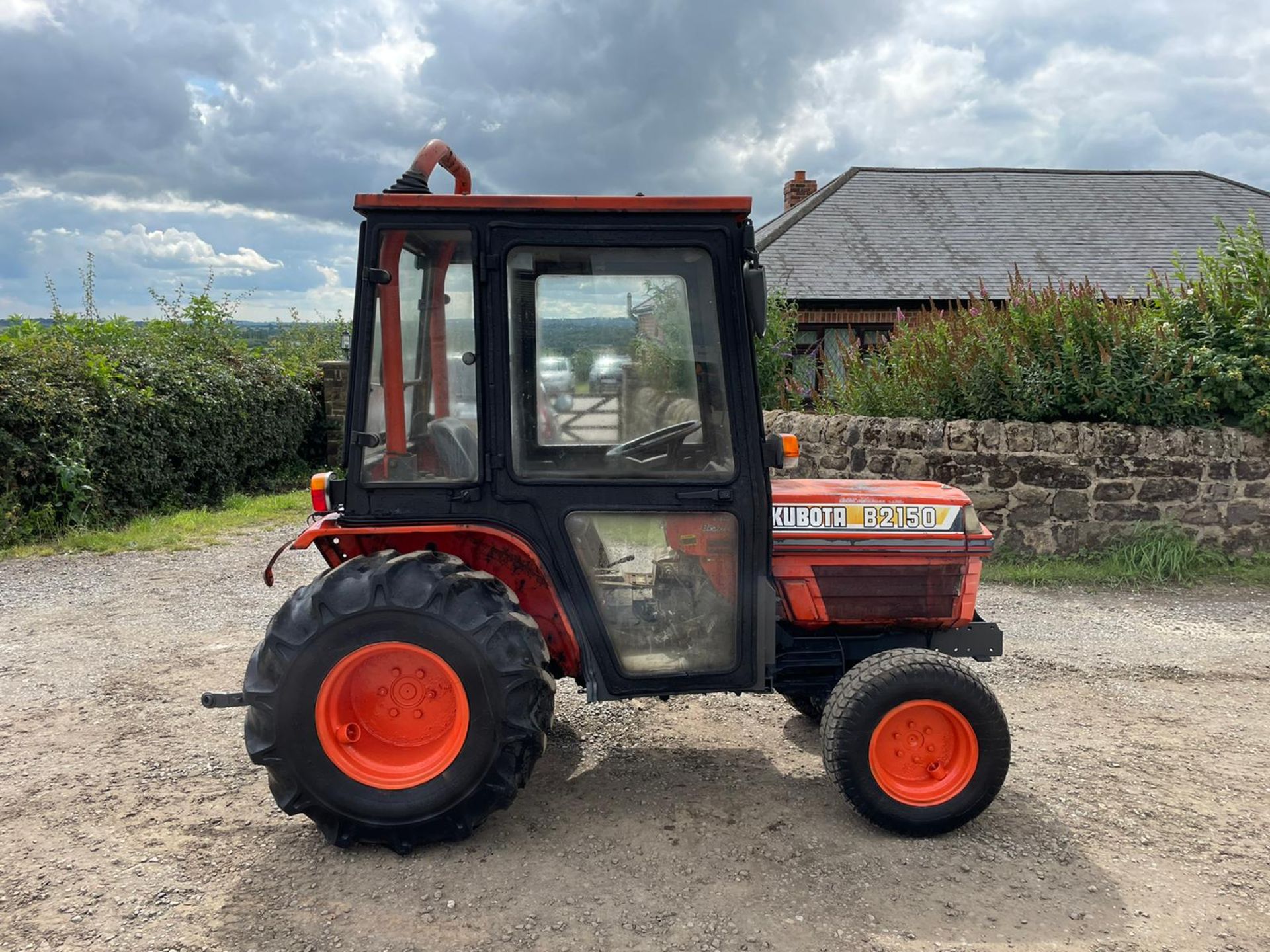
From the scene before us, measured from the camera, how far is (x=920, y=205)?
60.4 ft

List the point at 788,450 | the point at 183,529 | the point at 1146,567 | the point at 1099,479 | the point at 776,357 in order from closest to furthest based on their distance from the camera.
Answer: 1. the point at 788,450
2. the point at 1146,567
3. the point at 1099,479
4. the point at 183,529
5. the point at 776,357

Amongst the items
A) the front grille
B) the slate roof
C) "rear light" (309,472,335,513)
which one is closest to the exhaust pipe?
"rear light" (309,472,335,513)

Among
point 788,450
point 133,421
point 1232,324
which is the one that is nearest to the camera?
point 788,450

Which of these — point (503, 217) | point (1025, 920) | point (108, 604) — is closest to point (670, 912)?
point (1025, 920)

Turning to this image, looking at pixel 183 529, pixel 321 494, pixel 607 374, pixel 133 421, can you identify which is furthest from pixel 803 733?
pixel 133 421

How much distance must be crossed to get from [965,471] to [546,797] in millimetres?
5140

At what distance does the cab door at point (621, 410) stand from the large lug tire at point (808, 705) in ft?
3.71

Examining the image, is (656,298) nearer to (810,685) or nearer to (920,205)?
(810,685)

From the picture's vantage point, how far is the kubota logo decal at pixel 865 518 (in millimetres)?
3562

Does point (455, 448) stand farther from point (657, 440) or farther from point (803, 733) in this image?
point (803, 733)

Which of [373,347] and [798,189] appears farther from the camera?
[798,189]

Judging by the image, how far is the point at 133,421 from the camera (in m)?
9.47

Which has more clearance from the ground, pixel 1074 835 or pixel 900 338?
pixel 900 338

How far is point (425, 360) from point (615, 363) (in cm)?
66
